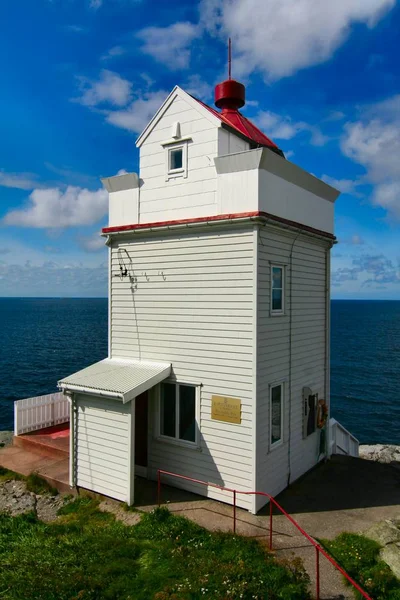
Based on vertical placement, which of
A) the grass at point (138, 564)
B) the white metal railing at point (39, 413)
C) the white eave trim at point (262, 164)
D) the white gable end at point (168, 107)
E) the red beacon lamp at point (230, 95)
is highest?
the red beacon lamp at point (230, 95)

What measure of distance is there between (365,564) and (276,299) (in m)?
6.15

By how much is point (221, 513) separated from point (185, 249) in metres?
6.71

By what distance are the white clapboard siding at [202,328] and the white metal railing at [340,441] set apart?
20.8ft

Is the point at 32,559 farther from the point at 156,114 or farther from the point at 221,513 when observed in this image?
the point at 156,114

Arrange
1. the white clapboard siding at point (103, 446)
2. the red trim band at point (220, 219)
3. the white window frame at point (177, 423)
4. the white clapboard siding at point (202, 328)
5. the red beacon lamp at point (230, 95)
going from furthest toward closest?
the red beacon lamp at point (230, 95) → the white window frame at point (177, 423) → the white clapboard siding at point (103, 446) → the white clapboard siding at point (202, 328) → the red trim band at point (220, 219)

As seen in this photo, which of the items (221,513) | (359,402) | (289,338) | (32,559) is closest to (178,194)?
(289,338)

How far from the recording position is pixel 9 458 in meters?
13.8

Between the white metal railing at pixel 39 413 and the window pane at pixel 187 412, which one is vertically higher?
the window pane at pixel 187 412

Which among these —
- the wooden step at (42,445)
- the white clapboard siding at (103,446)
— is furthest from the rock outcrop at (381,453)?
the white clapboard siding at (103,446)

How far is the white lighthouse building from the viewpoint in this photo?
1048cm

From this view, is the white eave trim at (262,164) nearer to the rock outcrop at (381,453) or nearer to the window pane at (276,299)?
the window pane at (276,299)

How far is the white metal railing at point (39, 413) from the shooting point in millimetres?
14836

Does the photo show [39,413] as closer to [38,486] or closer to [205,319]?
[38,486]

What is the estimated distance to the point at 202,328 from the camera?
36.6ft
